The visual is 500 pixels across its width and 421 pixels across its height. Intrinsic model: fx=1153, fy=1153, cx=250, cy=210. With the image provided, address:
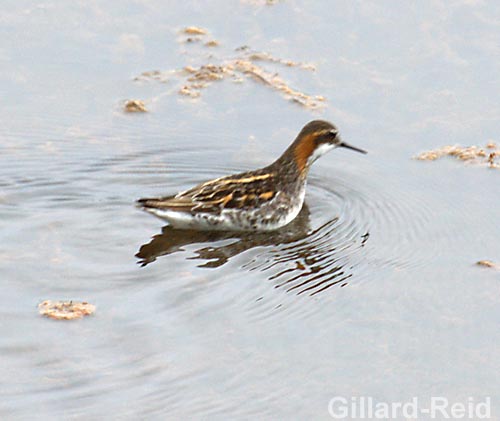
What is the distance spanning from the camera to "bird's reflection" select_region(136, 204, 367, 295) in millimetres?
9062

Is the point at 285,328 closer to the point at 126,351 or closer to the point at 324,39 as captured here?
the point at 126,351

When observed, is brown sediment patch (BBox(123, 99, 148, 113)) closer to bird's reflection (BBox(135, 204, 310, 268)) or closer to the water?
the water

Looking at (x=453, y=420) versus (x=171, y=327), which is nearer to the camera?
(x=453, y=420)

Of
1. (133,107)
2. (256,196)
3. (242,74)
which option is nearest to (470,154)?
(256,196)

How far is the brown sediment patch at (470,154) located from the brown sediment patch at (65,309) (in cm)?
382

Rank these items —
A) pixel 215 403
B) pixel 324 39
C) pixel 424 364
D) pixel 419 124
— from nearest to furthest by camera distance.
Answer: pixel 215 403, pixel 424 364, pixel 419 124, pixel 324 39

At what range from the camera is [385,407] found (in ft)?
24.0

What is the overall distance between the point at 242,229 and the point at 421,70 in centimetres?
296

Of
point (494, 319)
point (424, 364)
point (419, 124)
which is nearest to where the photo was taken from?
point (424, 364)

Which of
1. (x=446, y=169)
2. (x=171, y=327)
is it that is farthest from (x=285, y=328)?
(x=446, y=169)

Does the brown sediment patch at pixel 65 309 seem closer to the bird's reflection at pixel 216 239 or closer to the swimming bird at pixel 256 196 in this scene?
the bird's reflection at pixel 216 239

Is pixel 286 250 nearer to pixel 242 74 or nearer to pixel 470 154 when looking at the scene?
pixel 470 154

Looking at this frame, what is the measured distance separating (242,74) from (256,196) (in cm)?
208

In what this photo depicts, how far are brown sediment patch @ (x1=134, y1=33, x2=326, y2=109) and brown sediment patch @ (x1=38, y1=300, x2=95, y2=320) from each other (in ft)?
12.2
